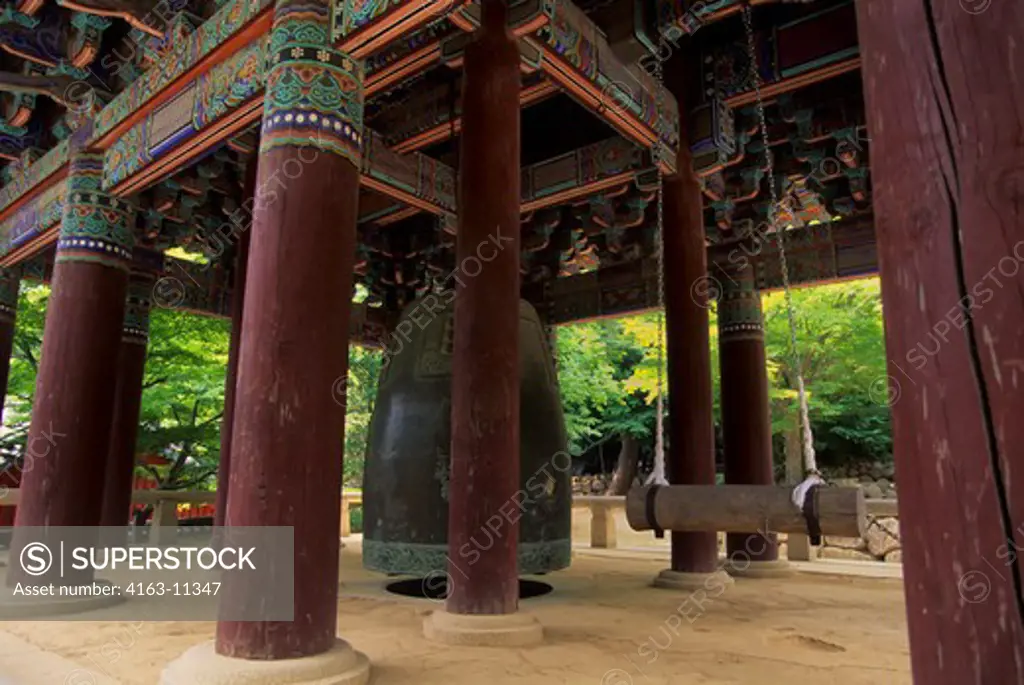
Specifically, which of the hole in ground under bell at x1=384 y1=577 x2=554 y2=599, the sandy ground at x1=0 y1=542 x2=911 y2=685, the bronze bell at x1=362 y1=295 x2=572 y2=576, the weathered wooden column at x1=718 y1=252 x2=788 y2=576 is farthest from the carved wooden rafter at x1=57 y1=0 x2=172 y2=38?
the weathered wooden column at x1=718 y1=252 x2=788 y2=576

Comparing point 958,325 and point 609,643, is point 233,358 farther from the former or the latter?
point 958,325

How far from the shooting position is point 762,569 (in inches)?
345

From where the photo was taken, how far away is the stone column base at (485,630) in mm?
4500

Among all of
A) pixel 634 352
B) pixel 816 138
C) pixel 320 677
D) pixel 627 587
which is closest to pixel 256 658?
pixel 320 677

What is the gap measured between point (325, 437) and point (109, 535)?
8.22 meters

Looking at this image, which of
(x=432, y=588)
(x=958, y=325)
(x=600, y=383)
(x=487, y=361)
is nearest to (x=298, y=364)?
(x=487, y=361)

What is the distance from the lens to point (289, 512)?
12.0ft

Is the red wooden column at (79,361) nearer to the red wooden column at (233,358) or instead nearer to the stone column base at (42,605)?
the stone column base at (42,605)

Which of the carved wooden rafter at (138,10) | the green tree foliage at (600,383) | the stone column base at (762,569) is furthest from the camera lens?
the green tree foliage at (600,383)

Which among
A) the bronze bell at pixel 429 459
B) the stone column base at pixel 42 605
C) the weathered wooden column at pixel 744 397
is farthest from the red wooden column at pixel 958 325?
the weathered wooden column at pixel 744 397

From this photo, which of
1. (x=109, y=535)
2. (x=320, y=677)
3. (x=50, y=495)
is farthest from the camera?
(x=109, y=535)

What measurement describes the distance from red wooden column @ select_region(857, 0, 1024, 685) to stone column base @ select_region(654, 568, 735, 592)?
20.7 feet

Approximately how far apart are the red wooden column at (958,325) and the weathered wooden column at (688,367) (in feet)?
19.9

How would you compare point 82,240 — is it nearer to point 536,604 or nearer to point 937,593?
point 536,604
